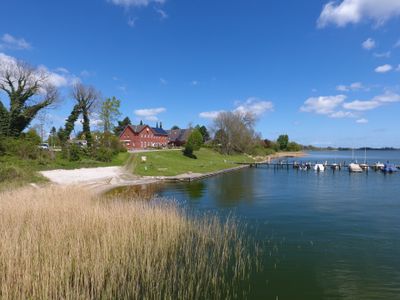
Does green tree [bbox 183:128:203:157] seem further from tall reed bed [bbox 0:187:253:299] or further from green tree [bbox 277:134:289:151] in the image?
green tree [bbox 277:134:289:151]

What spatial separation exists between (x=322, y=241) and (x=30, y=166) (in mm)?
29905

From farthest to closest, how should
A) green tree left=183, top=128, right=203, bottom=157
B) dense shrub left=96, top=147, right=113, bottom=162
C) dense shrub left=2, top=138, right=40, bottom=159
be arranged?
green tree left=183, top=128, right=203, bottom=157 → dense shrub left=96, top=147, right=113, bottom=162 → dense shrub left=2, top=138, right=40, bottom=159

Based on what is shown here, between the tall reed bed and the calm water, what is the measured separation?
1530 millimetres

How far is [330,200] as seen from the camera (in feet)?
92.5

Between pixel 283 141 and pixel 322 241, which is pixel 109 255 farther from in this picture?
pixel 283 141

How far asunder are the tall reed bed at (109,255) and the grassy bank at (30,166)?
1023cm

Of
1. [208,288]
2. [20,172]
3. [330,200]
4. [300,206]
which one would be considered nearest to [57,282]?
[208,288]

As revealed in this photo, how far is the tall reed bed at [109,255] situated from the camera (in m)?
7.66

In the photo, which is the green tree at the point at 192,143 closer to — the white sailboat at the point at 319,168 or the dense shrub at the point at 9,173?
the white sailboat at the point at 319,168

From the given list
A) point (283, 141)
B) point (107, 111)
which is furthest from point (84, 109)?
point (283, 141)

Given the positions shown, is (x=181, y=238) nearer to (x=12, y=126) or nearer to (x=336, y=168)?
(x=12, y=126)

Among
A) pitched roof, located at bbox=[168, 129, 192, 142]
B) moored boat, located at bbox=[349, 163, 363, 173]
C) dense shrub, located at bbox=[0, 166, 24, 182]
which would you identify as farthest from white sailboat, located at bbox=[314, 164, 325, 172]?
pitched roof, located at bbox=[168, 129, 192, 142]

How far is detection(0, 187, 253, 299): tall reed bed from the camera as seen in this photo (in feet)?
25.1

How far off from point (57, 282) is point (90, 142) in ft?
146
